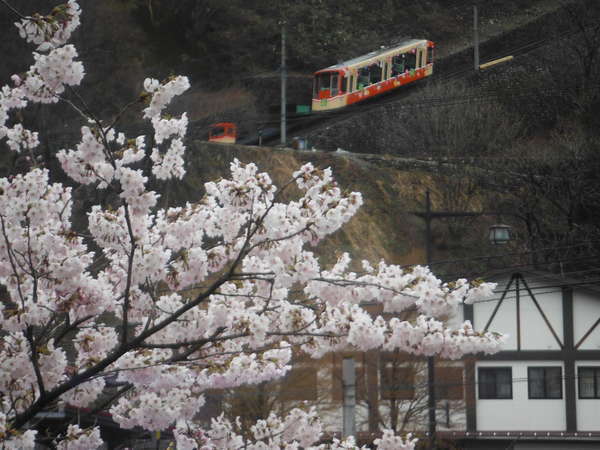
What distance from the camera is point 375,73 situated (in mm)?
40250

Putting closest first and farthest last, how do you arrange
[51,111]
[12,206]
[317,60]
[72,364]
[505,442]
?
1. [12,206]
2. [72,364]
3. [505,442]
4. [51,111]
5. [317,60]

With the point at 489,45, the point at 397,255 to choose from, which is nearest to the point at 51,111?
the point at 397,255

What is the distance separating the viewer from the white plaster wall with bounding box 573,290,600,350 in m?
26.3

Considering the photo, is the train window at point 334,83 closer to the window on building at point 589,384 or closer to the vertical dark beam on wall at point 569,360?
the vertical dark beam on wall at point 569,360

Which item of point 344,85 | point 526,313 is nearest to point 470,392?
point 526,313

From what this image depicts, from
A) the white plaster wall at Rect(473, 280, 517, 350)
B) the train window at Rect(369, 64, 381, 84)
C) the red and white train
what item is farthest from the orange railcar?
the white plaster wall at Rect(473, 280, 517, 350)

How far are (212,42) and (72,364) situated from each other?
3610 cm

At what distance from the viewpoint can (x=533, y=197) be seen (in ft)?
118

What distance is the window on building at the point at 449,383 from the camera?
25.5 metres

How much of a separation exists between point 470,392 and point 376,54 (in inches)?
679

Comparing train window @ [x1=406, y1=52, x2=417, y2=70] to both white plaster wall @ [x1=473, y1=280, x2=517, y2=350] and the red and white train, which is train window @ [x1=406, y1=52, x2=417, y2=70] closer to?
the red and white train

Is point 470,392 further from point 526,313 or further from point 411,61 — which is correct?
point 411,61

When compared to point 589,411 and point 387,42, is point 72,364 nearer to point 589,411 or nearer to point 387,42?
point 589,411

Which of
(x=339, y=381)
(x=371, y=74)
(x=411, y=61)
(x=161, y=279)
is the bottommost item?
(x=339, y=381)
